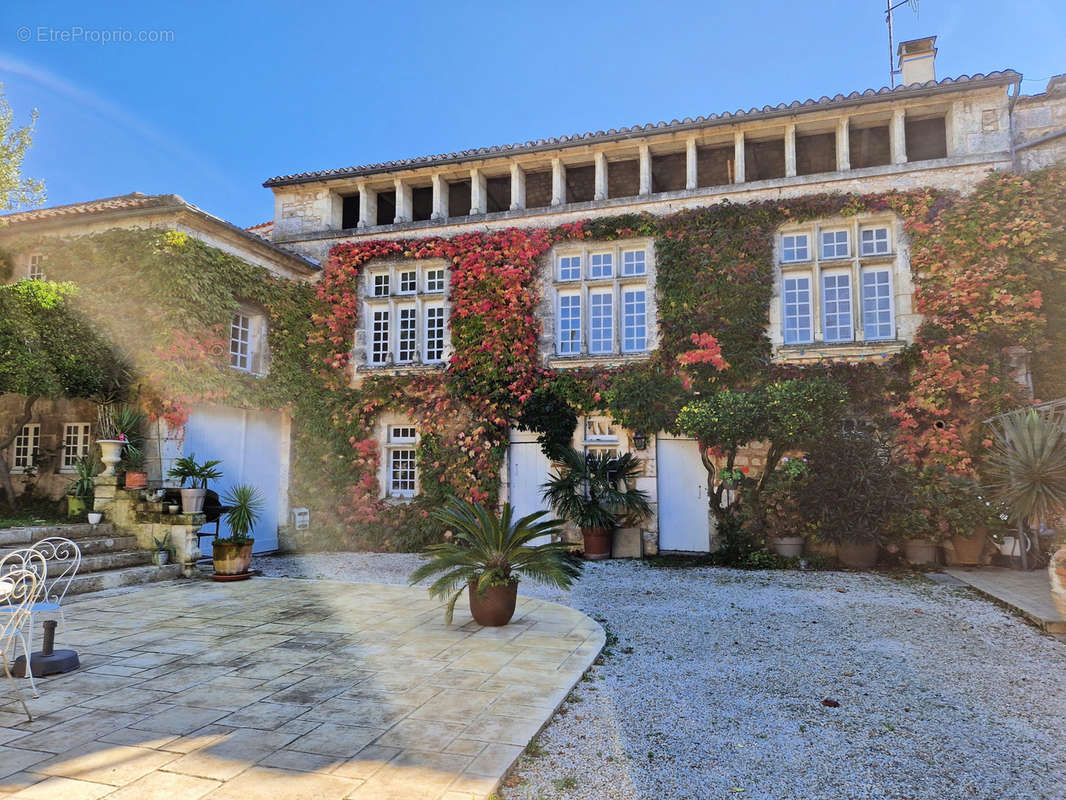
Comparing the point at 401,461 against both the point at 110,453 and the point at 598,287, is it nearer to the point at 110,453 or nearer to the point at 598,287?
the point at 110,453

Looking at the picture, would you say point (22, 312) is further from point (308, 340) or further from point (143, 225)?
point (308, 340)

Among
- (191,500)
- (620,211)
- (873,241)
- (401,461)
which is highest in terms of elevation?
(620,211)

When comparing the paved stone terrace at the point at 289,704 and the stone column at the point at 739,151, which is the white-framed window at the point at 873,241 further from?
the paved stone terrace at the point at 289,704

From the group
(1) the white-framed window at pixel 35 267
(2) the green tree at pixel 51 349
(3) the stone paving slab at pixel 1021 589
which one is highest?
(1) the white-framed window at pixel 35 267

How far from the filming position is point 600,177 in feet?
38.9

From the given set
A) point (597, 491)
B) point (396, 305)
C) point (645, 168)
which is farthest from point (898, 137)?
point (396, 305)

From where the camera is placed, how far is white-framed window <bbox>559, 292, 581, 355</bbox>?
11.7 metres

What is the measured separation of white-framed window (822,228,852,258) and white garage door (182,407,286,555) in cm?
1018

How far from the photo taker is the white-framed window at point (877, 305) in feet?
34.1

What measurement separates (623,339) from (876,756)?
877cm

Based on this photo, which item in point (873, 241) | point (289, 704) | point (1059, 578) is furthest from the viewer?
point (873, 241)

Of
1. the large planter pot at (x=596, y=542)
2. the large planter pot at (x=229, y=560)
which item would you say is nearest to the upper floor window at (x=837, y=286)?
the large planter pot at (x=596, y=542)

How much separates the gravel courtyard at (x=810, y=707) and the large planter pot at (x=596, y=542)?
3249mm

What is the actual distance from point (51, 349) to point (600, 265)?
8543 mm
